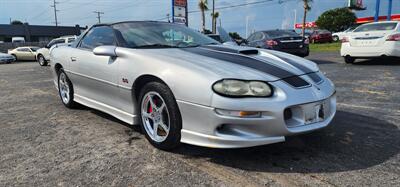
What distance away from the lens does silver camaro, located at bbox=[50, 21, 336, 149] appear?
274 cm

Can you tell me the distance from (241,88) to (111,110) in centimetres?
175

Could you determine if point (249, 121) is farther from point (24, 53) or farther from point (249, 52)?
point (24, 53)

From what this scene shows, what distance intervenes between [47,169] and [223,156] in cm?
152

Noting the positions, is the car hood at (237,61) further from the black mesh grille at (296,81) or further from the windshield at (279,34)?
the windshield at (279,34)

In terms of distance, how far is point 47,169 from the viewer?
2.93m

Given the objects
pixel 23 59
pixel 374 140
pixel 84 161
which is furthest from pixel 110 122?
pixel 23 59

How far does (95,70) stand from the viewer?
159 inches

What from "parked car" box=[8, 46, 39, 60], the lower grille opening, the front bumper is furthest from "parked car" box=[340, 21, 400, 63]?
"parked car" box=[8, 46, 39, 60]

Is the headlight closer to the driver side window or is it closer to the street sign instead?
the driver side window

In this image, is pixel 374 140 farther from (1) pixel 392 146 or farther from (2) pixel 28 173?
(2) pixel 28 173

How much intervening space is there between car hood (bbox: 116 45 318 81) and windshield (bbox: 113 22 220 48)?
0.27m

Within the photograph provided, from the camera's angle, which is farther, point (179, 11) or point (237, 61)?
point (179, 11)

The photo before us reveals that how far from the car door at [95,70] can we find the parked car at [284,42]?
6734 millimetres

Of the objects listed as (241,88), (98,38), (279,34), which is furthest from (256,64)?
(279,34)
